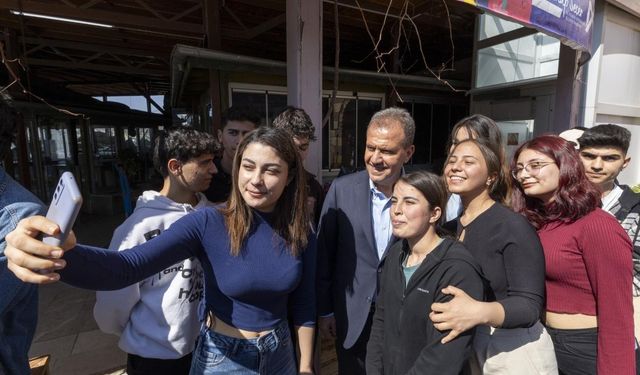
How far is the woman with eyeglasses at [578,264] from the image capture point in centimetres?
129

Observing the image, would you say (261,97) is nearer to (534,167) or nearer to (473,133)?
(473,133)

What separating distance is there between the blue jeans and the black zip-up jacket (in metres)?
0.48

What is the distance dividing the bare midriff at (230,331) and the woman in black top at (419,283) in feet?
1.77

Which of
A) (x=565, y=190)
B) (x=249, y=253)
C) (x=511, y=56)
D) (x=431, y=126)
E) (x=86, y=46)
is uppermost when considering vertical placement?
(x=86, y=46)

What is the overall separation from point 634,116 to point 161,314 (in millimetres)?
6985

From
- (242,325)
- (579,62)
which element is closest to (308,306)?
(242,325)

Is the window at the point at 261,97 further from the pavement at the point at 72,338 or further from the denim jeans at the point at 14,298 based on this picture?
the denim jeans at the point at 14,298

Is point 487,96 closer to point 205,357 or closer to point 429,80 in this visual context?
point 429,80

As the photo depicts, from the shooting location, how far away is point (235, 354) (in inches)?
51.6

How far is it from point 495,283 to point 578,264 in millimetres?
383

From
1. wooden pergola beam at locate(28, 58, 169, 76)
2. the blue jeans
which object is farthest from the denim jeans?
wooden pergola beam at locate(28, 58, 169, 76)

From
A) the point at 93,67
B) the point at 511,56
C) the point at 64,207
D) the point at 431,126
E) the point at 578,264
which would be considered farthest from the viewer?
→ the point at 431,126

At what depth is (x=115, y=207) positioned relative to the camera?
8289 mm

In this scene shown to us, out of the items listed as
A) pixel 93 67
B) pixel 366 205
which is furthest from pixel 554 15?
pixel 93 67
